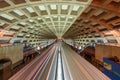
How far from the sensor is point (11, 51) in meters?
9.55

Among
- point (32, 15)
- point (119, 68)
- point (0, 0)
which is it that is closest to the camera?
point (119, 68)

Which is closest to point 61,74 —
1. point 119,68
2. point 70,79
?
point 70,79

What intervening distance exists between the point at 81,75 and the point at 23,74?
2363 millimetres

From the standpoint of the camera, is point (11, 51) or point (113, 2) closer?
point (11, 51)

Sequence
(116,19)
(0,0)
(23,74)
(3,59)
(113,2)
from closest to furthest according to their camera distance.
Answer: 1. (23,74)
2. (3,59)
3. (0,0)
4. (113,2)
5. (116,19)

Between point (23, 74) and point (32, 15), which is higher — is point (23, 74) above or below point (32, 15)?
below

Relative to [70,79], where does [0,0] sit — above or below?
above

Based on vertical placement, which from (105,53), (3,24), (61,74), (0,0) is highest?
(0,0)

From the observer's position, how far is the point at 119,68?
6.59 m

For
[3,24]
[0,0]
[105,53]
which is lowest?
[105,53]

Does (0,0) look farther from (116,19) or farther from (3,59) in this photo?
(116,19)

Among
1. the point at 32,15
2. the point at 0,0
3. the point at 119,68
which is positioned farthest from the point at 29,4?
the point at 119,68

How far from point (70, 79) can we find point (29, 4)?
7047 mm

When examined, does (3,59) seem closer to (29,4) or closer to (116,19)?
(29,4)
